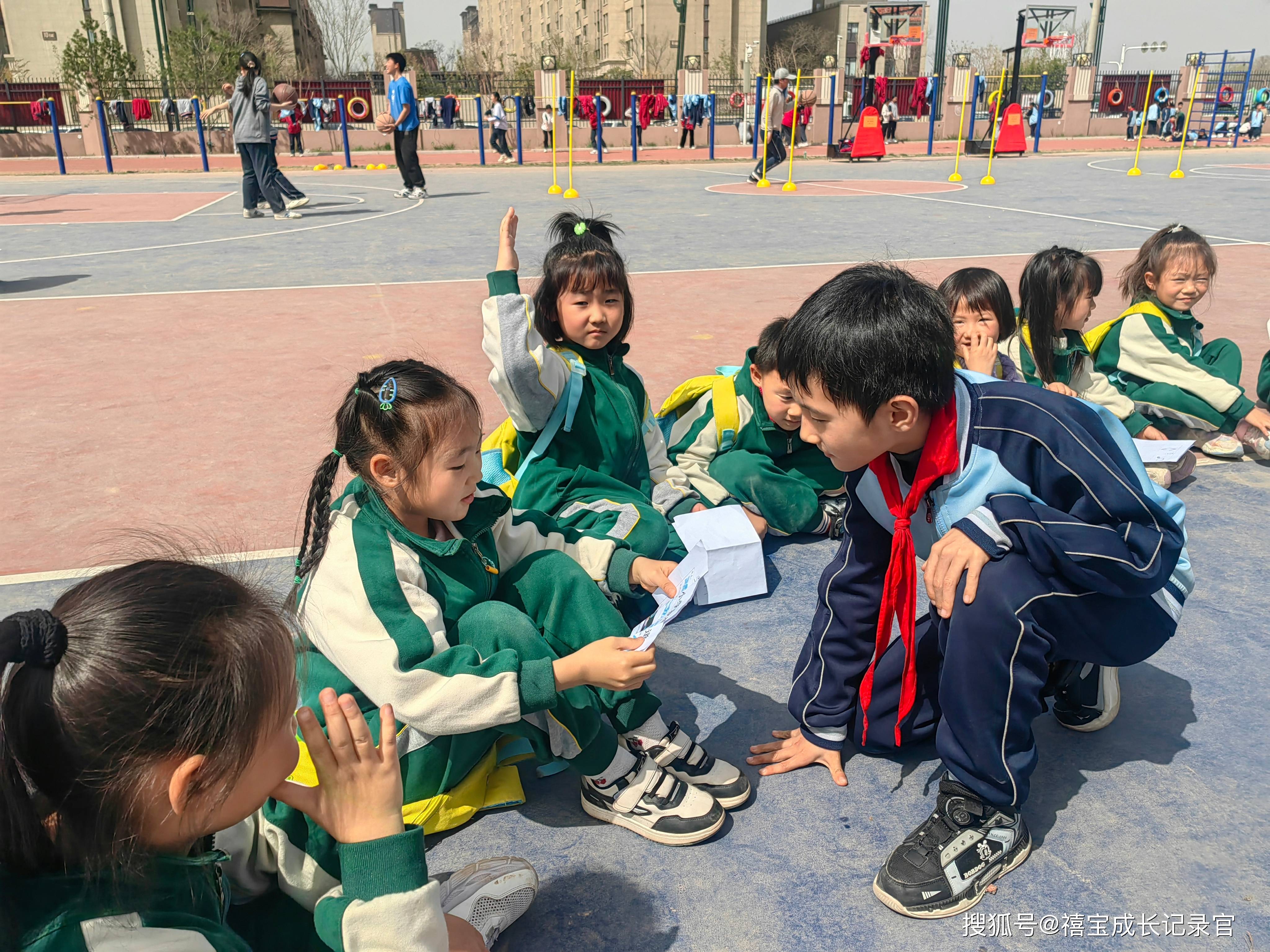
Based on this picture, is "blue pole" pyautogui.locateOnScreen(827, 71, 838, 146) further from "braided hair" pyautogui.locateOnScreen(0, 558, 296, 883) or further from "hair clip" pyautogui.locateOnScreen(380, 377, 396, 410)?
"braided hair" pyautogui.locateOnScreen(0, 558, 296, 883)

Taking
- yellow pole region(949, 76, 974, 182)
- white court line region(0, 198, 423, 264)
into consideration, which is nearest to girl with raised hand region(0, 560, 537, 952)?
white court line region(0, 198, 423, 264)

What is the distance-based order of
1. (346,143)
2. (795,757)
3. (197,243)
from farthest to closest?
(346,143) → (197,243) → (795,757)

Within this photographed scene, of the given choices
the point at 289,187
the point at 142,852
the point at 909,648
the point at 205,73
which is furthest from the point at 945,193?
the point at 205,73

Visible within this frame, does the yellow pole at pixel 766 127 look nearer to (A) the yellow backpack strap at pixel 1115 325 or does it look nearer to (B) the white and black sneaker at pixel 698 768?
(A) the yellow backpack strap at pixel 1115 325

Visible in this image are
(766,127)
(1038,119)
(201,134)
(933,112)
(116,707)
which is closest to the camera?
(116,707)

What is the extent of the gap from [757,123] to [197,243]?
1342 cm

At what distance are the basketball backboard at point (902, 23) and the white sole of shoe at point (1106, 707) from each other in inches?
2096

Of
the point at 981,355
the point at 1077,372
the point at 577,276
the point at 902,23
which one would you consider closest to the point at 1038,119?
the point at 1077,372

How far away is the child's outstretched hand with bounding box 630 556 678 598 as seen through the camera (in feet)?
7.34

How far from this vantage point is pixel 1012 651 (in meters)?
1.70

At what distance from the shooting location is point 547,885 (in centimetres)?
179

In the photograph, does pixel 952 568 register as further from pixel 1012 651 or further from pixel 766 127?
pixel 766 127

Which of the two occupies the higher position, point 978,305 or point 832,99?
point 832,99

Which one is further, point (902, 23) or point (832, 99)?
point (902, 23)
